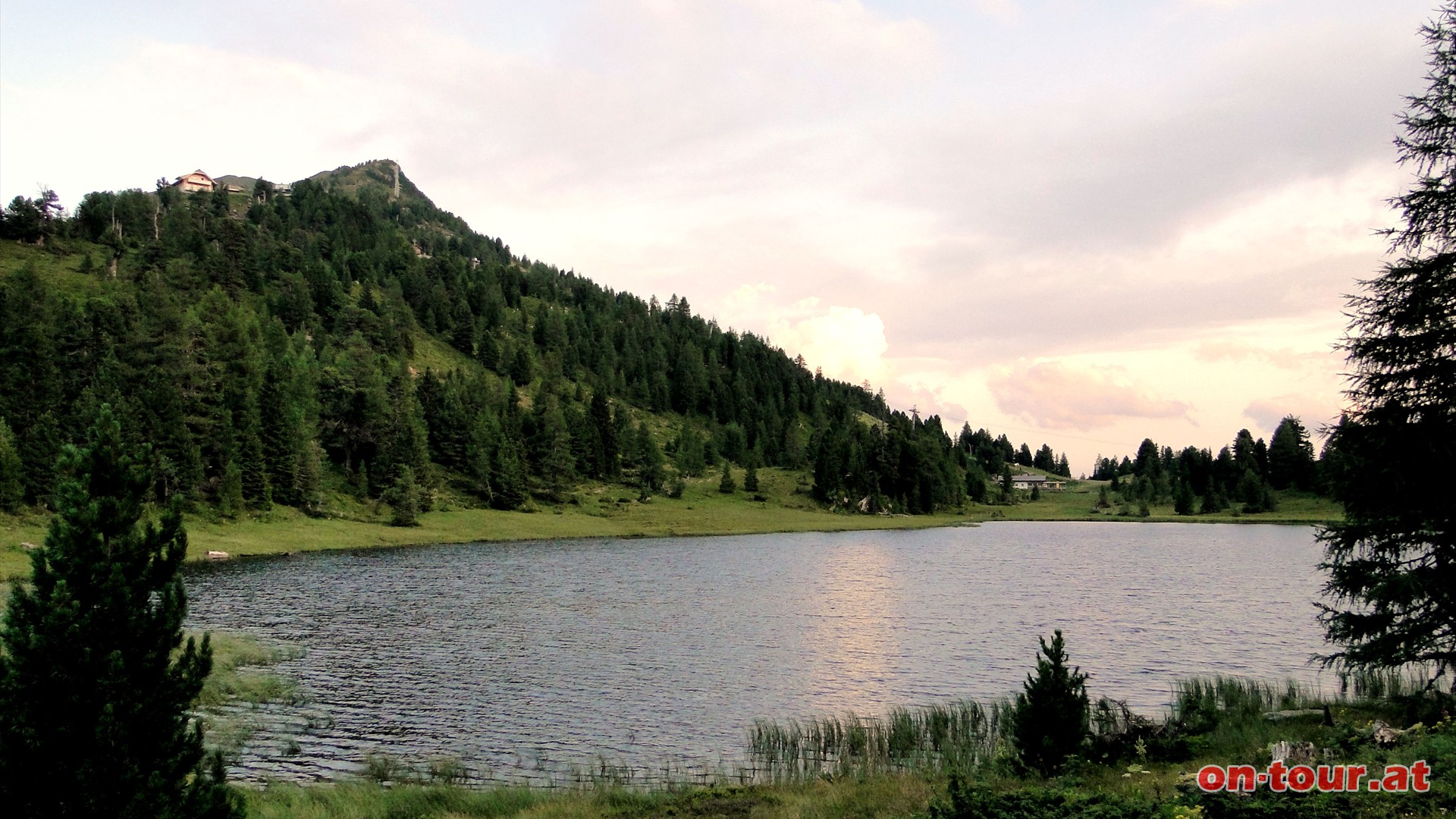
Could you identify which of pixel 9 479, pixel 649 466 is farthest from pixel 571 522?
pixel 9 479

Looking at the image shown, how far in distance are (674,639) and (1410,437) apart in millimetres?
38163

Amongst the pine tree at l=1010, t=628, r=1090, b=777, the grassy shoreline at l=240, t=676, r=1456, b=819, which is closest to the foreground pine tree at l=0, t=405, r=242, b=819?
the grassy shoreline at l=240, t=676, r=1456, b=819

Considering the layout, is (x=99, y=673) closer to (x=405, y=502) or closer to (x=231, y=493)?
(x=231, y=493)

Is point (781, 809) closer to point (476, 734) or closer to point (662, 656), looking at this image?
point (476, 734)

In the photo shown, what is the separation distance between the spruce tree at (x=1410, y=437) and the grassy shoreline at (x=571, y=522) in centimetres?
3385

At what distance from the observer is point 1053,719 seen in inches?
850

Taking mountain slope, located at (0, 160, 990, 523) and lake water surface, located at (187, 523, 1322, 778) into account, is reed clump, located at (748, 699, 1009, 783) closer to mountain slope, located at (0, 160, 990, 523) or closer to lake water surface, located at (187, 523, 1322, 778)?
lake water surface, located at (187, 523, 1322, 778)

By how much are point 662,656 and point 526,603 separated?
2234 cm

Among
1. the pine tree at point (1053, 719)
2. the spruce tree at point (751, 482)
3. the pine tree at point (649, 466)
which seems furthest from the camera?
the spruce tree at point (751, 482)

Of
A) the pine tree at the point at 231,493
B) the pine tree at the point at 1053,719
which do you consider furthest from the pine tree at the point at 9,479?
the pine tree at the point at 1053,719

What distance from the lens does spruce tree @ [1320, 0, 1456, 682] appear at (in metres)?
23.0

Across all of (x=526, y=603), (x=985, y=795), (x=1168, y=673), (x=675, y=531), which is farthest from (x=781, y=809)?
(x=675, y=531)

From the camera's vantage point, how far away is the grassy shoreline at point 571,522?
91.1m

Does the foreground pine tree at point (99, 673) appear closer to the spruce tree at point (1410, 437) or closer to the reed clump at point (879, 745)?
the reed clump at point (879, 745)
